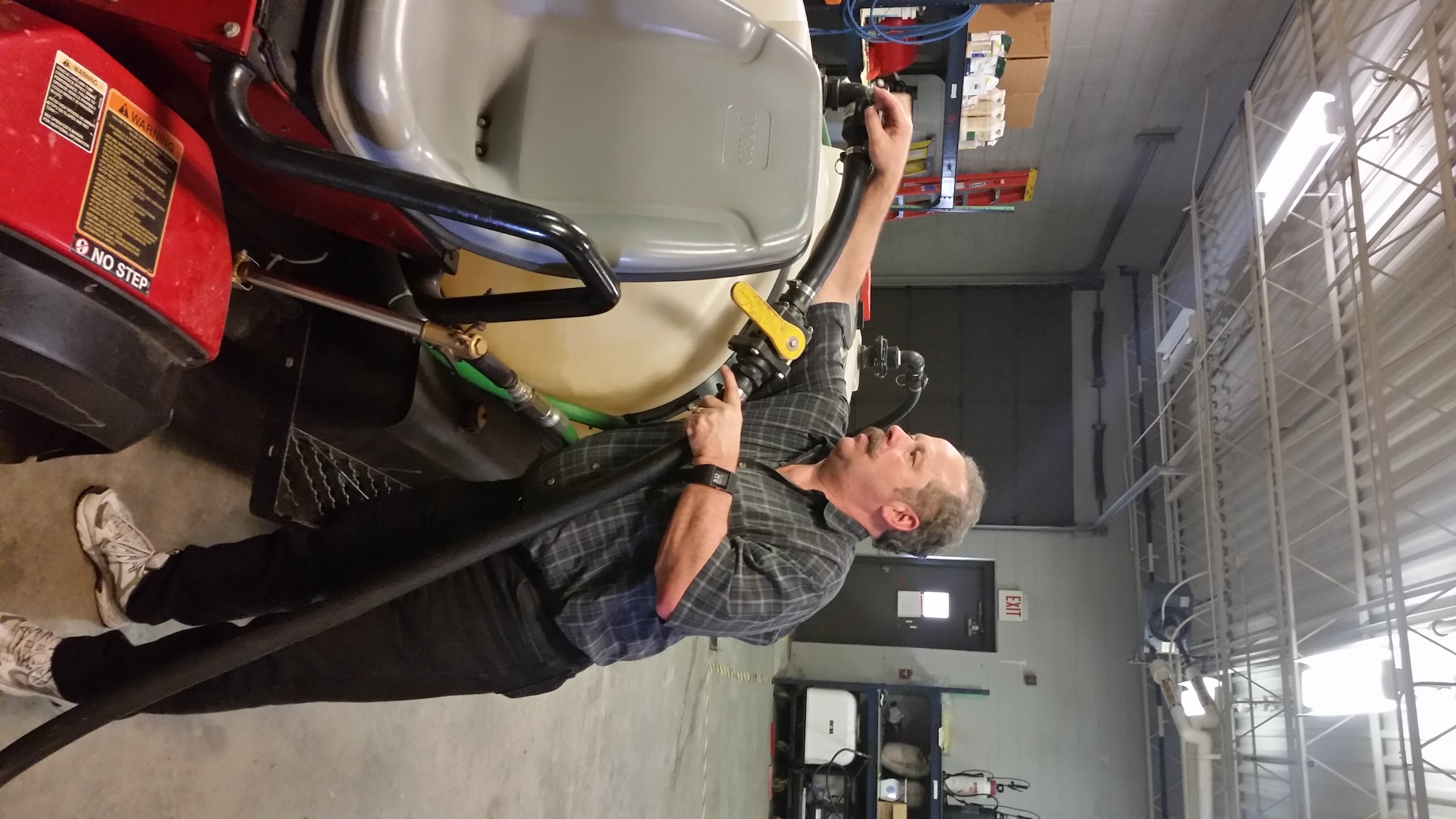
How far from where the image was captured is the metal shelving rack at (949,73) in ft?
10.2

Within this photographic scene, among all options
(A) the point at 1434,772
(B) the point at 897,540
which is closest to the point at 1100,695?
(A) the point at 1434,772

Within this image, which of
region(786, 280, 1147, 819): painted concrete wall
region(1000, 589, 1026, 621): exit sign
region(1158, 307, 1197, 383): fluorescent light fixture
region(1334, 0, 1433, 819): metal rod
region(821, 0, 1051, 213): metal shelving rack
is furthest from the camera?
region(1000, 589, 1026, 621): exit sign

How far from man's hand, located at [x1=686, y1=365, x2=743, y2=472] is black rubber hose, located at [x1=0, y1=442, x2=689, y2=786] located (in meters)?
0.19

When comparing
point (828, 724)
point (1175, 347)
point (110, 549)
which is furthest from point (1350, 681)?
point (110, 549)

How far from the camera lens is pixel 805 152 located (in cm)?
132

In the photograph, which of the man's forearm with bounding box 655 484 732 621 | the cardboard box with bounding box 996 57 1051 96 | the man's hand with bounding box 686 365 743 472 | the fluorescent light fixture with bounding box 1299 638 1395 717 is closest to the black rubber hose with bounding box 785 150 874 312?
the man's hand with bounding box 686 365 743 472

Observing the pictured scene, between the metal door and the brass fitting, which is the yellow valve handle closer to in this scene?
the brass fitting

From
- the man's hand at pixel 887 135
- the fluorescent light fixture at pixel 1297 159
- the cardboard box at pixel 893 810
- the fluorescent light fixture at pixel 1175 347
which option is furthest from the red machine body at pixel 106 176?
the fluorescent light fixture at pixel 1175 347

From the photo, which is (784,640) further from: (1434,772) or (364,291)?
(364,291)

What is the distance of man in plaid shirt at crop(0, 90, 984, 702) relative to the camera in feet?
4.06

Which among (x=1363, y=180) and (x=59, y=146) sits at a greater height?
(x=1363, y=180)

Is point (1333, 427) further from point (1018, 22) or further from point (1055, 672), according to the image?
point (1055, 672)

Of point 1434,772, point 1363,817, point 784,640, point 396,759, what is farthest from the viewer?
point 784,640

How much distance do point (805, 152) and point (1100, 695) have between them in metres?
5.45
